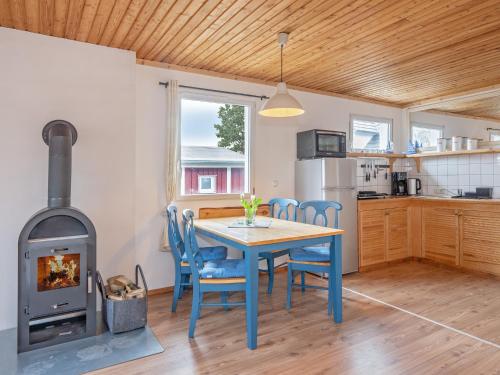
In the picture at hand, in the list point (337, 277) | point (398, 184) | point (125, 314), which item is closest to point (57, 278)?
point (125, 314)

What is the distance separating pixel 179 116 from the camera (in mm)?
3541

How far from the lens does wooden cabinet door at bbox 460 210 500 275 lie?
12.8ft

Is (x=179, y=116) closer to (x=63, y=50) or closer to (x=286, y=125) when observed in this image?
(x=63, y=50)

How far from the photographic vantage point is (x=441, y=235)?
14.6 feet

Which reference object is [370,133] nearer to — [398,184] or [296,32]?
[398,184]

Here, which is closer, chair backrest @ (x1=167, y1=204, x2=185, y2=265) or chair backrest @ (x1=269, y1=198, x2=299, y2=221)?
chair backrest @ (x1=167, y1=204, x2=185, y2=265)

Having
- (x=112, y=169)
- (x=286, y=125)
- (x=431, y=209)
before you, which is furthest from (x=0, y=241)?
(x=431, y=209)

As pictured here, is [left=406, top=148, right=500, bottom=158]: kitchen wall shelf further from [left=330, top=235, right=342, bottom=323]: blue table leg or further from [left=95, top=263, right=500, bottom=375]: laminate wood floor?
[left=330, top=235, right=342, bottom=323]: blue table leg

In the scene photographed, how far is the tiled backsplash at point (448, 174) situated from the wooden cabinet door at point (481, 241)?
0.66m

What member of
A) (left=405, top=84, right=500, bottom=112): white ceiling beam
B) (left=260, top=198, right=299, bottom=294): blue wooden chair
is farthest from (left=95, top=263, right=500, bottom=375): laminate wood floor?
(left=405, top=84, right=500, bottom=112): white ceiling beam

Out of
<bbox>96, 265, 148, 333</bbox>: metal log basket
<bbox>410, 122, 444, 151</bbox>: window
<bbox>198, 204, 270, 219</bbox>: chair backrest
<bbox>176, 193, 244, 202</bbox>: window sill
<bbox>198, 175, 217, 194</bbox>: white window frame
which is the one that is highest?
<bbox>410, 122, 444, 151</bbox>: window

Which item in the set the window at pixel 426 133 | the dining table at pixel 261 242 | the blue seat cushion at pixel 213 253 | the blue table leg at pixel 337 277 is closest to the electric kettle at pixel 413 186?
the window at pixel 426 133

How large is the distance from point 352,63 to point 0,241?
12.2 feet

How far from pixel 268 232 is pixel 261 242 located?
376mm
